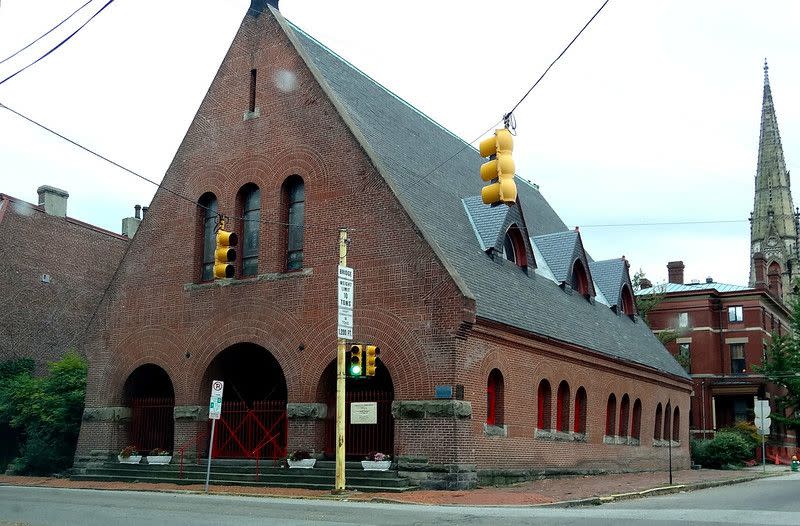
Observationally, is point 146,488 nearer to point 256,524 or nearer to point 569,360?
point 256,524

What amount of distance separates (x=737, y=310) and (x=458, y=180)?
4077 centimetres

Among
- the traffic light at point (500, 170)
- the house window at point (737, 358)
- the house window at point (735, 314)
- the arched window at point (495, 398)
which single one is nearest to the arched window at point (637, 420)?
the arched window at point (495, 398)

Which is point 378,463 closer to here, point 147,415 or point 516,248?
point 147,415

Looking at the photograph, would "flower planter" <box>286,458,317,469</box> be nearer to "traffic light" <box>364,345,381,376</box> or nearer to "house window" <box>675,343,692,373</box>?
"traffic light" <box>364,345,381,376</box>

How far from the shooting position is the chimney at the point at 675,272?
235ft

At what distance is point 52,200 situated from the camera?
4353 centimetres

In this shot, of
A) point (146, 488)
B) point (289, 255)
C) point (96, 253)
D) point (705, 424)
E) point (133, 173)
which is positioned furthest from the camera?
point (705, 424)

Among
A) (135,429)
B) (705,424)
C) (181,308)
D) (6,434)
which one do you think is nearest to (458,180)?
(181,308)

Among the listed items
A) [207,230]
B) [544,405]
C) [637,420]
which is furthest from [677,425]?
[207,230]

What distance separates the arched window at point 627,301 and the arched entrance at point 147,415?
69.9 feet

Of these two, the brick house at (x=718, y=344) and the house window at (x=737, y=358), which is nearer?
the brick house at (x=718, y=344)

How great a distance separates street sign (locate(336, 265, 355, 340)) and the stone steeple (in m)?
93.7

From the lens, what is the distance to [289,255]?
1053 inches

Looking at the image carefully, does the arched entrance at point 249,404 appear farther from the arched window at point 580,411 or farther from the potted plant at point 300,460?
the arched window at point 580,411
